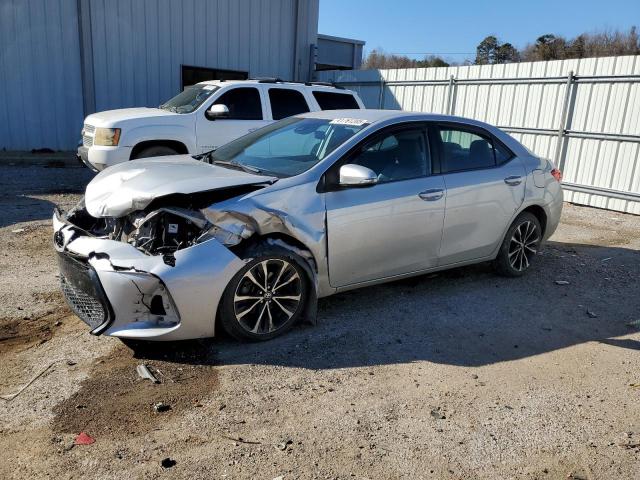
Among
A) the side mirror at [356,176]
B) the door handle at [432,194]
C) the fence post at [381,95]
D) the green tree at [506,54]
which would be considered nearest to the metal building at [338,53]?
the fence post at [381,95]

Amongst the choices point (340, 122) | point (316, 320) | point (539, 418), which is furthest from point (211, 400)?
point (340, 122)

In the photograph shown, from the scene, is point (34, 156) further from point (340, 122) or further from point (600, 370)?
point (600, 370)

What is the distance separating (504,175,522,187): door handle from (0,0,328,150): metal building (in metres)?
12.2

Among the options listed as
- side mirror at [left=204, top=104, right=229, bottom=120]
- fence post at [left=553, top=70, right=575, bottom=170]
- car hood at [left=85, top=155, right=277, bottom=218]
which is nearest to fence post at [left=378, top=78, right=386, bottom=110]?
fence post at [left=553, top=70, right=575, bottom=170]

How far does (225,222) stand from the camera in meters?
3.94

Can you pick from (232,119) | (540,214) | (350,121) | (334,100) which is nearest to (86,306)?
(350,121)

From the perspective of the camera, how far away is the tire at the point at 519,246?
19.4ft

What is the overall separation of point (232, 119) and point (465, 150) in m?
5.15

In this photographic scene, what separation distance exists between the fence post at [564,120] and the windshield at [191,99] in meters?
6.73

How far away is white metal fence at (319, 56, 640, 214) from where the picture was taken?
33.5 feet

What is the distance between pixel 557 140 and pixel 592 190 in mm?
1241

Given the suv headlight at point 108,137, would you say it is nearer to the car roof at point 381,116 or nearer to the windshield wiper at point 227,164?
the windshield wiper at point 227,164

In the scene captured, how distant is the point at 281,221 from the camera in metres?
4.14

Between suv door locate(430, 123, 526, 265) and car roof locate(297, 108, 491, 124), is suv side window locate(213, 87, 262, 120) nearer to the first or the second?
car roof locate(297, 108, 491, 124)
